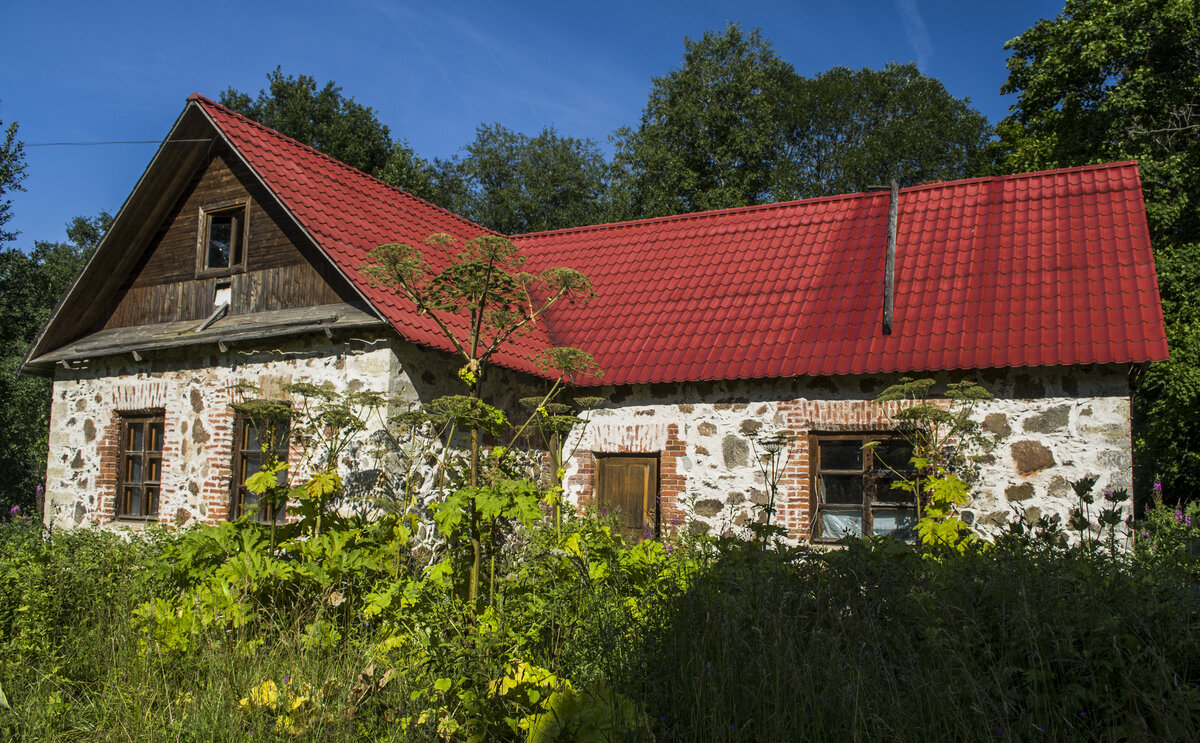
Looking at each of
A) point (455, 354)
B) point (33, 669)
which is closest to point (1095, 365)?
point (455, 354)

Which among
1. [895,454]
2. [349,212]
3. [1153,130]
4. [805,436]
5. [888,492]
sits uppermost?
[1153,130]

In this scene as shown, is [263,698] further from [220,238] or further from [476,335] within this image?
[220,238]

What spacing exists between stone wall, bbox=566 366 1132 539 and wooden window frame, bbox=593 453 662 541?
0.11m

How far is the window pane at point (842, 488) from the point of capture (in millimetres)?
8812

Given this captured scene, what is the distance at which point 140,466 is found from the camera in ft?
32.3

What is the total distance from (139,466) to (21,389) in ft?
38.3

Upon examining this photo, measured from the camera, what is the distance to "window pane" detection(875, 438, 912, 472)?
28.4ft

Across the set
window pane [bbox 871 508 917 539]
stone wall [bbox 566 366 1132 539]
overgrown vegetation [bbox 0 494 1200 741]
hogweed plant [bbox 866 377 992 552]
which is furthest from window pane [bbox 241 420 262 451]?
window pane [bbox 871 508 917 539]

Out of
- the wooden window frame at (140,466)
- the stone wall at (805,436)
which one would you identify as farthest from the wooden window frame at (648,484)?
the wooden window frame at (140,466)

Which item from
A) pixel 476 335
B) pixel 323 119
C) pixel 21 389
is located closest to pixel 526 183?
pixel 323 119

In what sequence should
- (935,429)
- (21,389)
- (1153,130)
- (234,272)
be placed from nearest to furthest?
(935,429)
(234,272)
(1153,130)
(21,389)

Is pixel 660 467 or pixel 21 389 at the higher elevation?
pixel 21 389

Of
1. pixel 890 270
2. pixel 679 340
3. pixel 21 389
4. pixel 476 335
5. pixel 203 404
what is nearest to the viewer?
pixel 476 335

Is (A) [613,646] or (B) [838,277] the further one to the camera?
(B) [838,277]
